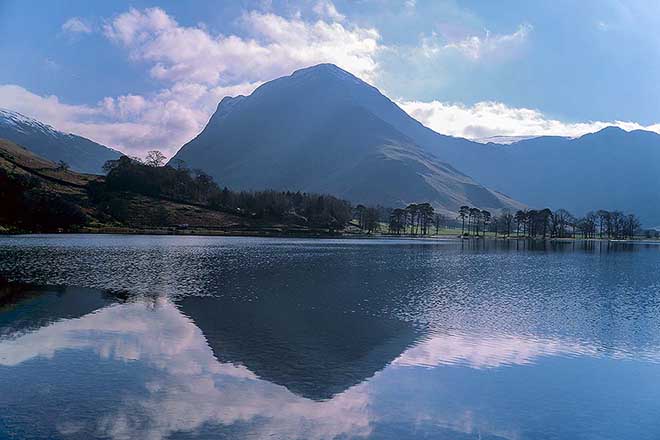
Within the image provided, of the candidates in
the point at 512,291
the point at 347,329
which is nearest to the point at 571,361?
the point at 347,329

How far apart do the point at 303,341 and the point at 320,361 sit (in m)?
4.12

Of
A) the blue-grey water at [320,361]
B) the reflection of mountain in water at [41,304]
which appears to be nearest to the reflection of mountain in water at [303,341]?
the blue-grey water at [320,361]

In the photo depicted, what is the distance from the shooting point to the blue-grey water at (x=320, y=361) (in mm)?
18562

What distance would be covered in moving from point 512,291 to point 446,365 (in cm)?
3159

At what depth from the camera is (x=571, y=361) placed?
28.3 metres

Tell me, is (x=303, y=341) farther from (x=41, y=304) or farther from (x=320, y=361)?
(x=41, y=304)

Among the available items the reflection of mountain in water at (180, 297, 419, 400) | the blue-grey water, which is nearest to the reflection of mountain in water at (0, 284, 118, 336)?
the blue-grey water

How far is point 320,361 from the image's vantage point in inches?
1034

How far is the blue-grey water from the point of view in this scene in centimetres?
1856

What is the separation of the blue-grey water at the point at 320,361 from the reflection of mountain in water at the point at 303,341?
5.6 inches

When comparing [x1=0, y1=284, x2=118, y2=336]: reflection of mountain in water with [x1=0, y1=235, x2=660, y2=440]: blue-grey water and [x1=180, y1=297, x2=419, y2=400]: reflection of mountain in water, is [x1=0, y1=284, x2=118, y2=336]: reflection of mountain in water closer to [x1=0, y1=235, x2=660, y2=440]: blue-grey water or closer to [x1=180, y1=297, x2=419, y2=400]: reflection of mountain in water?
[x1=0, y1=235, x2=660, y2=440]: blue-grey water

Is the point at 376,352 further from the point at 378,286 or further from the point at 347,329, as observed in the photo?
the point at 378,286

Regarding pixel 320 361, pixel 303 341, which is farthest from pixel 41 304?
pixel 320 361

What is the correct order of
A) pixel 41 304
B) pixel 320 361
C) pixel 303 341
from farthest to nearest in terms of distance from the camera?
pixel 41 304 → pixel 303 341 → pixel 320 361
